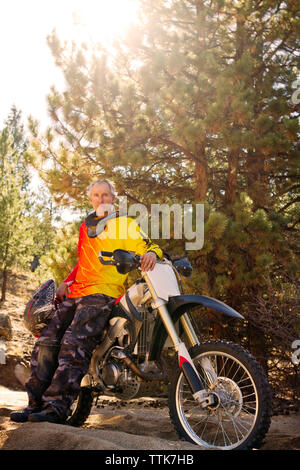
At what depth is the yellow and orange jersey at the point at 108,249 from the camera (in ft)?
10.8

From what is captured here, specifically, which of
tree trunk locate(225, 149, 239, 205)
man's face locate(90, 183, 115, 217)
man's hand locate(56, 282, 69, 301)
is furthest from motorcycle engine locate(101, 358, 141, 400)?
tree trunk locate(225, 149, 239, 205)

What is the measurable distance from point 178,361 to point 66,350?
82 cm

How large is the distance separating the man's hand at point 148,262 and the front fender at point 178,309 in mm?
242

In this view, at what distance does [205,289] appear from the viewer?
6.95 m

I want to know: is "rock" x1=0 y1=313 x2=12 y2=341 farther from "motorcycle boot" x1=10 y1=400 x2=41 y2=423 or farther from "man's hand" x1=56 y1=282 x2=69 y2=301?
"motorcycle boot" x1=10 y1=400 x2=41 y2=423

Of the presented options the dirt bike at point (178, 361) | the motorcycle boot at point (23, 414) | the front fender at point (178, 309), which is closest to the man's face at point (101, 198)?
the dirt bike at point (178, 361)

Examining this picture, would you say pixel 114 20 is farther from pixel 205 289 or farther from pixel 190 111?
pixel 205 289

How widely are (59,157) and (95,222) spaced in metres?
5.22

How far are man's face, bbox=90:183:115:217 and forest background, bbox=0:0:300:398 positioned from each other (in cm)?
299

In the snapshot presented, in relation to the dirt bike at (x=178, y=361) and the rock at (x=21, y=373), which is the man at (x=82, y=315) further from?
the rock at (x=21, y=373)

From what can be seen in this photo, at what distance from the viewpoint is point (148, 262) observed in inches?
116

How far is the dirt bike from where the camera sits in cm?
266

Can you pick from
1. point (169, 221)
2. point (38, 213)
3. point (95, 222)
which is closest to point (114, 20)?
point (169, 221)

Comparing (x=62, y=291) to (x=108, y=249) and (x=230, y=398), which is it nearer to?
(x=108, y=249)
